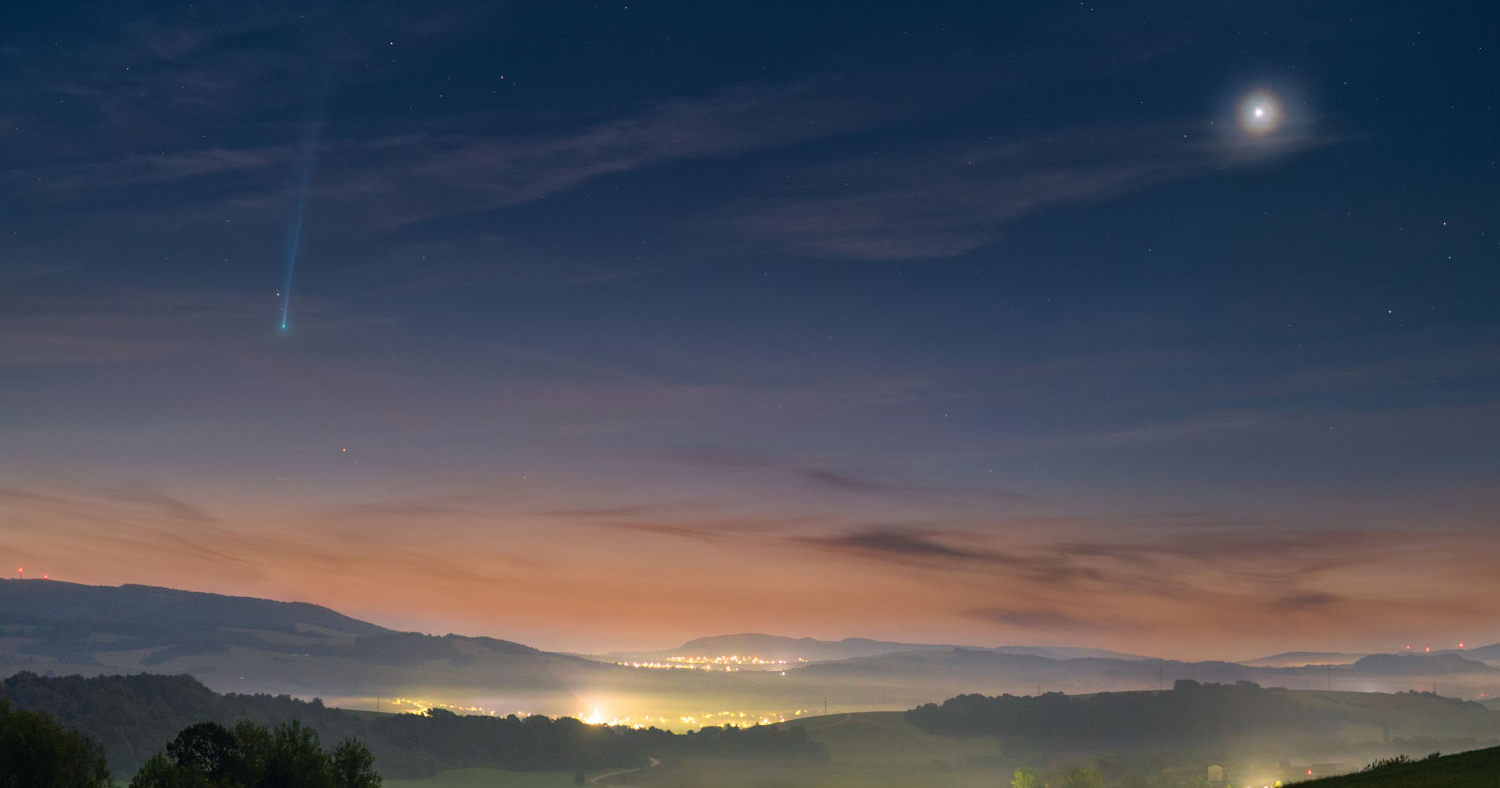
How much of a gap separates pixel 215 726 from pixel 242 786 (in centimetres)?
932

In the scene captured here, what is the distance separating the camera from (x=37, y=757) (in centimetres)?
7225

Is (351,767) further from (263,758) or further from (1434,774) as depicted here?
(1434,774)

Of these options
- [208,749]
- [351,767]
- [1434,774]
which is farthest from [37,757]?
[1434,774]

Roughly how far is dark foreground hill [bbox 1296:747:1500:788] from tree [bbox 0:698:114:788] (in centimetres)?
7503

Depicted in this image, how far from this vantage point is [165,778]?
70.8 metres

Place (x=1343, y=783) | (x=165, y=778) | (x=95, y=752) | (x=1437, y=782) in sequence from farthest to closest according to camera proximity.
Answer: (x=95, y=752) → (x=165, y=778) → (x=1343, y=783) → (x=1437, y=782)

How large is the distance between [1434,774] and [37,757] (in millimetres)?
81745

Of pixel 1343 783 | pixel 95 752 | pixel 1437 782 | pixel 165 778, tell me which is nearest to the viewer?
pixel 1437 782

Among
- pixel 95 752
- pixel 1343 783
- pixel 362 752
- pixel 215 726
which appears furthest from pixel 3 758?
pixel 1343 783

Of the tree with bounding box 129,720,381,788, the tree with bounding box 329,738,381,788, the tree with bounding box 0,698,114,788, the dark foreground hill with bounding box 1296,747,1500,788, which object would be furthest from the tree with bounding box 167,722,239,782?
the dark foreground hill with bounding box 1296,747,1500,788

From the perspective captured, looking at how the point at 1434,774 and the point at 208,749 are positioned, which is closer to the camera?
the point at 1434,774

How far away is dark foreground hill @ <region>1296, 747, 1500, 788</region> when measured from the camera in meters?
40.6

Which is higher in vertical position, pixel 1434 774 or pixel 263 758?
pixel 1434 774

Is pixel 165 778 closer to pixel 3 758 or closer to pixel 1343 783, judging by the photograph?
pixel 3 758
